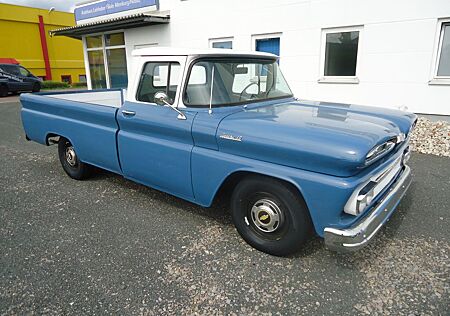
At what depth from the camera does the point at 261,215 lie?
2871 millimetres

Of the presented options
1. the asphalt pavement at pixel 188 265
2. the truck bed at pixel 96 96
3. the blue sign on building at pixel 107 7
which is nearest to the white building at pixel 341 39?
the blue sign on building at pixel 107 7

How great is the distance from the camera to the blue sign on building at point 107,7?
41.9ft

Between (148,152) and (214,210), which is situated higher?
(148,152)

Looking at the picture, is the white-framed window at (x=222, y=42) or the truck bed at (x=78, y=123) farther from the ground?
the white-framed window at (x=222, y=42)

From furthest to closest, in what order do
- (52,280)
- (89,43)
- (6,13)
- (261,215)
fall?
(6,13) < (89,43) < (261,215) < (52,280)

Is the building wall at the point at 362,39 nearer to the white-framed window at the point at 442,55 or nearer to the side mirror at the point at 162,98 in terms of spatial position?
the white-framed window at the point at 442,55

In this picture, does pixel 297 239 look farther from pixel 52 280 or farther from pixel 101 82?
pixel 101 82

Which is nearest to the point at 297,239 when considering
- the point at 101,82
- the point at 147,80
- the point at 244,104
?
the point at 244,104

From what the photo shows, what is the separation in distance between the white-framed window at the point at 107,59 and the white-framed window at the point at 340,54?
8.92 meters

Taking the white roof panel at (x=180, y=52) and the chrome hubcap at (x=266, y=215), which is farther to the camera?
the white roof panel at (x=180, y=52)

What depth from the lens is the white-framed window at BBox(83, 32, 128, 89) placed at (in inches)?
555

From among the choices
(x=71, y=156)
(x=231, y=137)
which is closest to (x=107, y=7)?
(x=71, y=156)

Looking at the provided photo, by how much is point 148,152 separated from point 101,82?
13967mm

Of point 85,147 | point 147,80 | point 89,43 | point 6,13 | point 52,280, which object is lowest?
point 52,280
